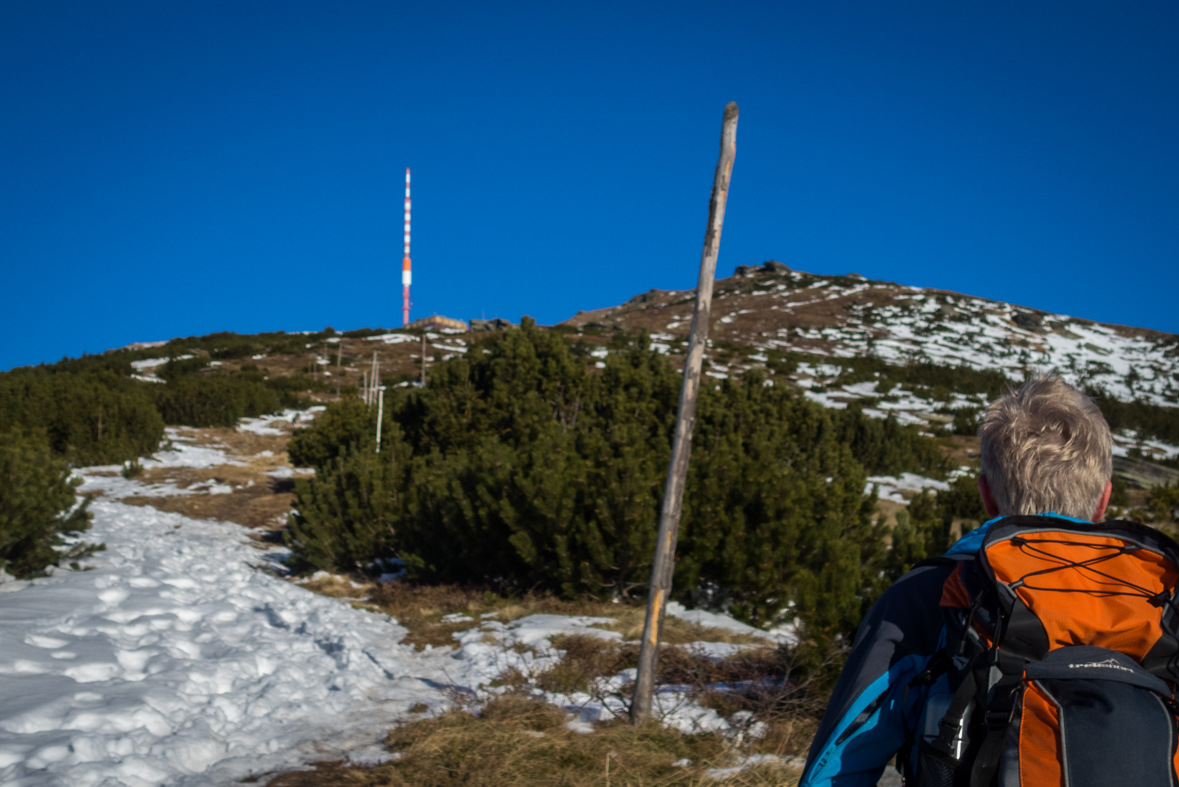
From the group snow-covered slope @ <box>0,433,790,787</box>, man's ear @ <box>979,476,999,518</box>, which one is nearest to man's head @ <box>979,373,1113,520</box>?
man's ear @ <box>979,476,999,518</box>

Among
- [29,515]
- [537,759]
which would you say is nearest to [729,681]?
[537,759]

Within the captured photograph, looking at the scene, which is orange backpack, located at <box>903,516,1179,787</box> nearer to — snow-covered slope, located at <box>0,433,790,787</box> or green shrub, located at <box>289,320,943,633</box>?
snow-covered slope, located at <box>0,433,790,787</box>

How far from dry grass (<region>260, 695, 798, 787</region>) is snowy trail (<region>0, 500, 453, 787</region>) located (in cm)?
36

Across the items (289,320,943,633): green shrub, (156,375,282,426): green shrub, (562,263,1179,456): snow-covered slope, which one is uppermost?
(562,263,1179,456): snow-covered slope

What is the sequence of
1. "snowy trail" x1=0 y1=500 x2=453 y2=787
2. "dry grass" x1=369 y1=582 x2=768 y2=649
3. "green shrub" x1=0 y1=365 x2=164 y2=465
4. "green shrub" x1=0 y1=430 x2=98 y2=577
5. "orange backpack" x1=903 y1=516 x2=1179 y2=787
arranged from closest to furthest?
"orange backpack" x1=903 y1=516 x2=1179 y2=787, "snowy trail" x1=0 y1=500 x2=453 y2=787, "green shrub" x1=0 y1=430 x2=98 y2=577, "dry grass" x1=369 y1=582 x2=768 y2=649, "green shrub" x1=0 y1=365 x2=164 y2=465

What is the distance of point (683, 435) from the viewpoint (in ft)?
10.8

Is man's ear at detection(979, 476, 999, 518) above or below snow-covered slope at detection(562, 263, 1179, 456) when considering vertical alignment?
below

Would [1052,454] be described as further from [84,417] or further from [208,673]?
[84,417]

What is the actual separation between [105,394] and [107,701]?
14190mm

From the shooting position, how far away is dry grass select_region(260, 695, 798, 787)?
2740 millimetres

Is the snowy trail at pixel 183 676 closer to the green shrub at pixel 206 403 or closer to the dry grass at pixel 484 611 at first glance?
the dry grass at pixel 484 611

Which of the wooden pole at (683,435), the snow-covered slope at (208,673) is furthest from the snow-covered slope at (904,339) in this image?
the wooden pole at (683,435)

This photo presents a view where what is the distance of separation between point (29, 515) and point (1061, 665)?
6.46m

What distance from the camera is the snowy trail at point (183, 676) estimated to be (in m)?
2.85
